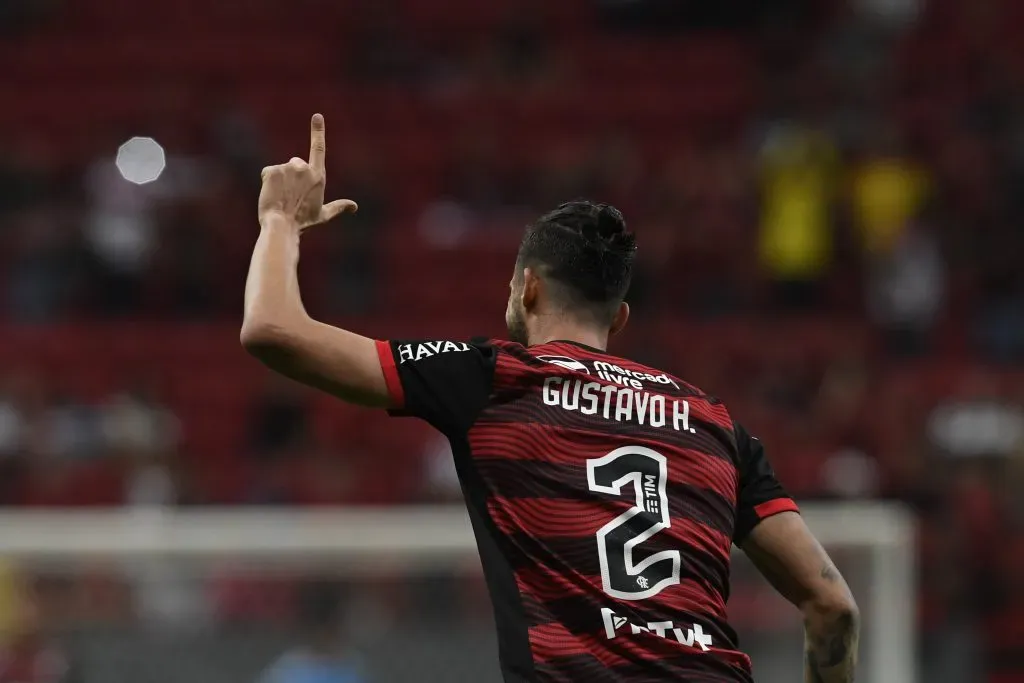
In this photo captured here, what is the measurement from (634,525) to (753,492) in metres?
0.40

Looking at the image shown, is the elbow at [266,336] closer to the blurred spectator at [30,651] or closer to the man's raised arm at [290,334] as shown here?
the man's raised arm at [290,334]

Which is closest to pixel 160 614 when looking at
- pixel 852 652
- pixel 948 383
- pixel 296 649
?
pixel 296 649

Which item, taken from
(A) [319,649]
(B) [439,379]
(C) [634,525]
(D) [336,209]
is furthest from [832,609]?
(A) [319,649]

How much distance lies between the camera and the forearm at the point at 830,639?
312cm

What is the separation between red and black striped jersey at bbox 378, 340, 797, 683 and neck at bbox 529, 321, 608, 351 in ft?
0.34

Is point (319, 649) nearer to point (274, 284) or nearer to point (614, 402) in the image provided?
point (614, 402)

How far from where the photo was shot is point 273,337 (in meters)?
2.59

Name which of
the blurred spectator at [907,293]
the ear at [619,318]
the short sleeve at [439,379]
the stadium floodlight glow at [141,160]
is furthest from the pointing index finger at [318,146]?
the stadium floodlight glow at [141,160]

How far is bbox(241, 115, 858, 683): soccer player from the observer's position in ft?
8.76

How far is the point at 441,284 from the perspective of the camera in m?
12.5

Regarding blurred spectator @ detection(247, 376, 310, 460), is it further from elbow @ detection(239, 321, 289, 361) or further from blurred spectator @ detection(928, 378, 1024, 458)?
elbow @ detection(239, 321, 289, 361)

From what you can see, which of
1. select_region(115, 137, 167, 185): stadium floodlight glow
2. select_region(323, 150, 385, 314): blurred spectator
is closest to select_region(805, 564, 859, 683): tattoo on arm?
select_region(323, 150, 385, 314): blurred spectator

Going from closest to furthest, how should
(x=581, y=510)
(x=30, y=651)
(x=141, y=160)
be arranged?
(x=581, y=510)
(x=30, y=651)
(x=141, y=160)

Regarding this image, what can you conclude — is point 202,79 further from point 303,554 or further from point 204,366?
point 303,554
